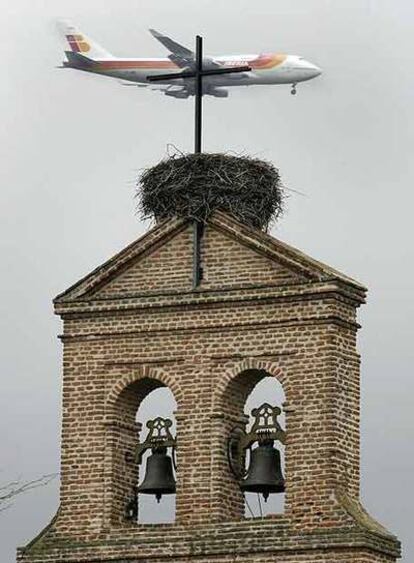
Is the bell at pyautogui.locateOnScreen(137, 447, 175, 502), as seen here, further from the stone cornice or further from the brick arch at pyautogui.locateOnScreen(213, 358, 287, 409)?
the stone cornice

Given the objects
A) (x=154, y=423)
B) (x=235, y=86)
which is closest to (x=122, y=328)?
(x=154, y=423)

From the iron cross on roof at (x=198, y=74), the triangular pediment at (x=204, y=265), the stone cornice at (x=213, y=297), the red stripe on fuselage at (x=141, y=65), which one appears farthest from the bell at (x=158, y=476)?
Result: the red stripe on fuselage at (x=141, y=65)

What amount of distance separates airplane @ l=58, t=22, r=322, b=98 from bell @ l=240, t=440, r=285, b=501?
156 inches

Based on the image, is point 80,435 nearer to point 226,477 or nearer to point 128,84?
point 226,477

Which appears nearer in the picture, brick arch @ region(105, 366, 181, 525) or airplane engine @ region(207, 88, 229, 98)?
brick arch @ region(105, 366, 181, 525)

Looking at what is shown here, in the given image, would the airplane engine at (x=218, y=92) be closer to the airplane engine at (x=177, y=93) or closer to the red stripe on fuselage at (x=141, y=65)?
the airplane engine at (x=177, y=93)

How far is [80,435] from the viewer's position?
1128 inches

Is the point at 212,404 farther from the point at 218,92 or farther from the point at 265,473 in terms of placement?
the point at 218,92

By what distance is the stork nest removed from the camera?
2870 centimetres

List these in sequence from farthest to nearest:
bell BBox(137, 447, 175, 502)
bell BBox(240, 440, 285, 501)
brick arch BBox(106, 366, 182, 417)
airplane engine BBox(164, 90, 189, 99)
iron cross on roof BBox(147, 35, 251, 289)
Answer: airplane engine BBox(164, 90, 189, 99), iron cross on roof BBox(147, 35, 251, 289), bell BBox(137, 447, 175, 502), brick arch BBox(106, 366, 182, 417), bell BBox(240, 440, 285, 501)

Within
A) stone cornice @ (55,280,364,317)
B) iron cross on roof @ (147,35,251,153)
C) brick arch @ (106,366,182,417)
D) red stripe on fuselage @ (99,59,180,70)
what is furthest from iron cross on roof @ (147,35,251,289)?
red stripe on fuselage @ (99,59,180,70)

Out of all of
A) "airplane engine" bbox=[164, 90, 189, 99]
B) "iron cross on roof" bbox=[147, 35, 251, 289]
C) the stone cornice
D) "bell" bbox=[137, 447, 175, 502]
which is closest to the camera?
the stone cornice

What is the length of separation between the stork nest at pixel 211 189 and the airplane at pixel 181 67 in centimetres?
81

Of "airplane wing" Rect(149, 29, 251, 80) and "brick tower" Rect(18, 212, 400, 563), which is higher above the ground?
"airplane wing" Rect(149, 29, 251, 80)
